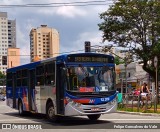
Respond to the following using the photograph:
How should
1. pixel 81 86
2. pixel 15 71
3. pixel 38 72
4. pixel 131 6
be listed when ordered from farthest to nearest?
1. pixel 131 6
2. pixel 15 71
3. pixel 38 72
4. pixel 81 86

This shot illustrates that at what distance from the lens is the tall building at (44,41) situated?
172ft

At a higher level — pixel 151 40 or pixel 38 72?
pixel 151 40

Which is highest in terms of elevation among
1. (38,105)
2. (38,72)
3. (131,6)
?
(131,6)

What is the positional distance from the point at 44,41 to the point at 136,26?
23855 millimetres

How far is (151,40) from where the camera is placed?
31625 mm

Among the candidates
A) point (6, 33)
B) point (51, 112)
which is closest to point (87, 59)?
point (51, 112)

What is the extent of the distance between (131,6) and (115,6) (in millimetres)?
1301

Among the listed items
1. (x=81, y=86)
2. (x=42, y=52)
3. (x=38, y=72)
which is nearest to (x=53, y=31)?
(x=42, y=52)

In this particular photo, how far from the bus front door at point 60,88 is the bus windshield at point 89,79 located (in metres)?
0.38

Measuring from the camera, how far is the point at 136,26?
31719mm

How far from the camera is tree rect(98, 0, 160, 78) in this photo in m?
31.0

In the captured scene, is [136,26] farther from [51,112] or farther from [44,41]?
[44,41]

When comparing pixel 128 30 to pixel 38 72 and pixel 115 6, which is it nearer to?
pixel 115 6

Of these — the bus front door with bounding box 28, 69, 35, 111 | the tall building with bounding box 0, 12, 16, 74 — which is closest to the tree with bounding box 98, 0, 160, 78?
the bus front door with bounding box 28, 69, 35, 111
